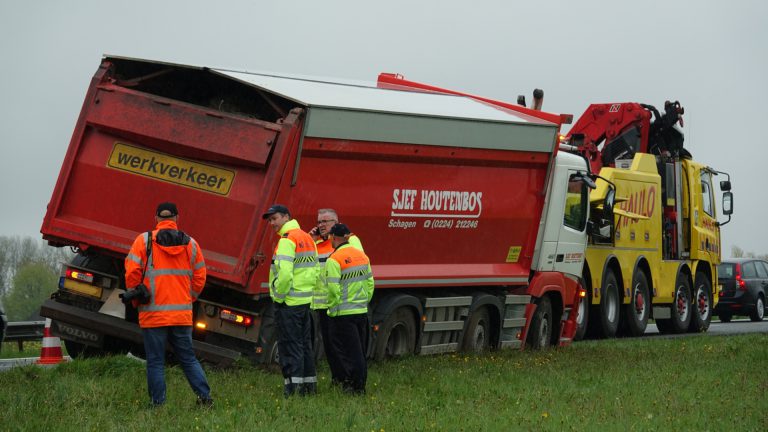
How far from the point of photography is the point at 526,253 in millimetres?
16016

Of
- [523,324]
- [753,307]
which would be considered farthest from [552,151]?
[753,307]

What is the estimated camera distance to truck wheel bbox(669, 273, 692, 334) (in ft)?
77.6

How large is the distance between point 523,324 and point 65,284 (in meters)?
6.33

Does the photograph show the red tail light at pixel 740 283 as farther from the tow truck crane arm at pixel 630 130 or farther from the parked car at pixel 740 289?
the tow truck crane arm at pixel 630 130

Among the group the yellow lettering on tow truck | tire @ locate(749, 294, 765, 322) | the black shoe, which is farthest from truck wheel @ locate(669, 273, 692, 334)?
the black shoe

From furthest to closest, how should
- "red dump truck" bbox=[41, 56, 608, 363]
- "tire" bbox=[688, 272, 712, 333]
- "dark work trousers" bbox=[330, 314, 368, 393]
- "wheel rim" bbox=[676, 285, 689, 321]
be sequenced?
1. "tire" bbox=[688, 272, 712, 333]
2. "wheel rim" bbox=[676, 285, 689, 321]
3. "red dump truck" bbox=[41, 56, 608, 363]
4. "dark work trousers" bbox=[330, 314, 368, 393]

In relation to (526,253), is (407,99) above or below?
above

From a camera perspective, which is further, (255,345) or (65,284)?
(65,284)

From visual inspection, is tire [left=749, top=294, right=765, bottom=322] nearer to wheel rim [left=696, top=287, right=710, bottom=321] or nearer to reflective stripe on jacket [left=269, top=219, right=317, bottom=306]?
wheel rim [left=696, top=287, right=710, bottom=321]

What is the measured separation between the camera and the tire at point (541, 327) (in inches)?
659

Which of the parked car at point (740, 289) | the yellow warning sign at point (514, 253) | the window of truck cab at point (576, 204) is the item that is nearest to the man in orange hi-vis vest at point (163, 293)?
the yellow warning sign at point (514, 253)

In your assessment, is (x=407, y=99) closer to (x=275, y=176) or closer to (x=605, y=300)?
(x=275, y=176)

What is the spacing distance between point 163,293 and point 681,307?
16.4 meters

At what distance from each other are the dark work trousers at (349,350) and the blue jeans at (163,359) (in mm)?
1583
